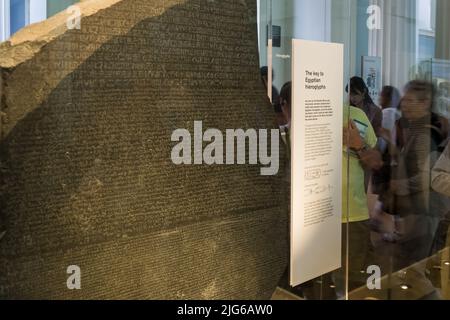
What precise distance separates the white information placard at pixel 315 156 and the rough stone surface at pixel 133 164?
9cm

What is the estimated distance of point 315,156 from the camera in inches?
73.4

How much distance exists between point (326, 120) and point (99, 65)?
79cm

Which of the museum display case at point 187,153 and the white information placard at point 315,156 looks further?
the white information placard at point 315,156

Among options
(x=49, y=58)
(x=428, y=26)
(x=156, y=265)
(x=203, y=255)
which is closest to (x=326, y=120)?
(x=203, y=255)

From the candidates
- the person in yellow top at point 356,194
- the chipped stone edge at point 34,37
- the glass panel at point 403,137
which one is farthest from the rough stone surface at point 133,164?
the glass panel at point 403,137

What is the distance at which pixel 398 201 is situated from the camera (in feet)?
8.73

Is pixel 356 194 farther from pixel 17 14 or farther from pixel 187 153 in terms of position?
pixel 17 14

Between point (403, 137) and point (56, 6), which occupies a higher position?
point (56, 6)

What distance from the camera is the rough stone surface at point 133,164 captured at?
1344 millimetres

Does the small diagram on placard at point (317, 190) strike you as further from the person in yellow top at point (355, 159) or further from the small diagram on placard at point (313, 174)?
the person in yellow top at point (355, 159)

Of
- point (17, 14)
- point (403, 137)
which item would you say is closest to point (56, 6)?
point (17, 14)

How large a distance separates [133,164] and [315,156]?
641mm

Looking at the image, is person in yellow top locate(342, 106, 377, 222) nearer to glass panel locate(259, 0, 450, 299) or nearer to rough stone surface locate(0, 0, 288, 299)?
glass panel locate(259, 0, 450, 299)
